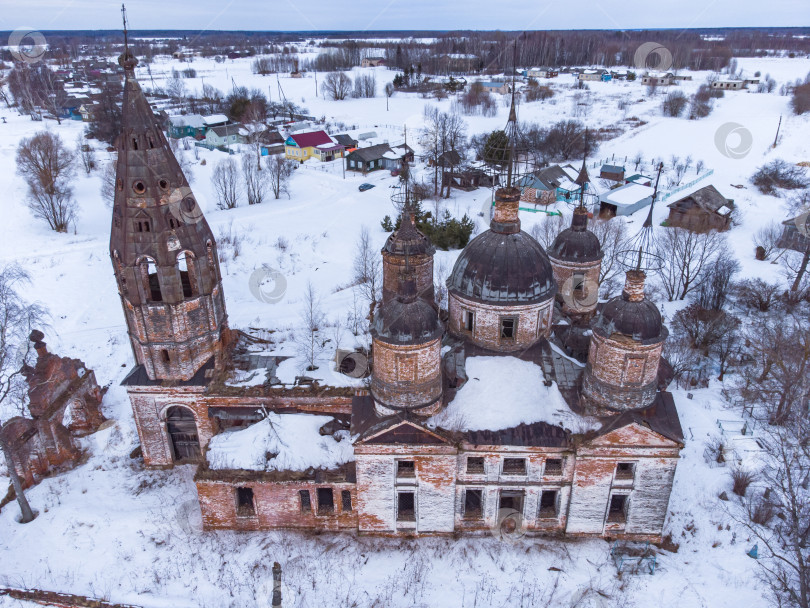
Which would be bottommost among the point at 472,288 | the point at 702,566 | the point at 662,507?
the point at 702,566

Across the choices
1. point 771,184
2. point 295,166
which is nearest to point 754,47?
point 771,184

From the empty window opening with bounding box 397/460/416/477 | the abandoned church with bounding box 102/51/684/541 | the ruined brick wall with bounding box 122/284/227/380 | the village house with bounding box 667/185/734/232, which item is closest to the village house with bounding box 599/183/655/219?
the village house with bounding box 667/185/734/232

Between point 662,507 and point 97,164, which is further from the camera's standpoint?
point 97,164

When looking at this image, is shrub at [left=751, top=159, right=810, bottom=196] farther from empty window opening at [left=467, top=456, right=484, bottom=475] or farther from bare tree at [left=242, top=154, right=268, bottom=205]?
empty window opening at [left=467, top=456, right=484, bottom=475]

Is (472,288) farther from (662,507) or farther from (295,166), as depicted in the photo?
(295,166)

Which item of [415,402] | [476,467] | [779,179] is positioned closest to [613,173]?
[779,179]

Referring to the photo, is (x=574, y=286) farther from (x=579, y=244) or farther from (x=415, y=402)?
(x=415, y=402)

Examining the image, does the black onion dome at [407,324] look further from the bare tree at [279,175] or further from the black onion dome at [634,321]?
the bare tree at [279,175]
